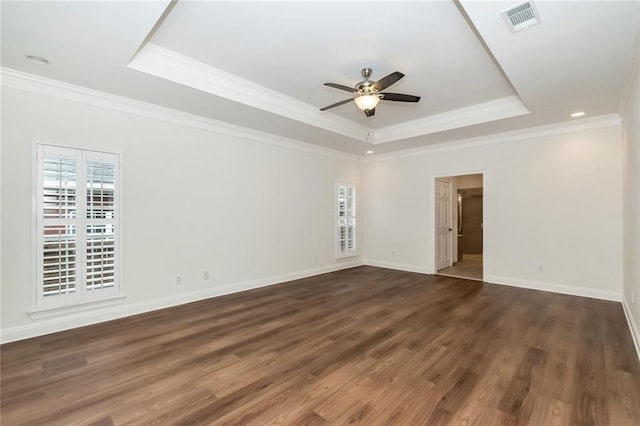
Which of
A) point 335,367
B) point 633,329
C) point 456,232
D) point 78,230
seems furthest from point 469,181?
point 78,230

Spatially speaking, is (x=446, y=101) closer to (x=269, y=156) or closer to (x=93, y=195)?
(x=269, y=156)

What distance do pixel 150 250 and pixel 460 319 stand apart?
4280 mm

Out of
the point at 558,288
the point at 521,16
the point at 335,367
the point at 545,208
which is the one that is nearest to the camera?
the point at 521,16

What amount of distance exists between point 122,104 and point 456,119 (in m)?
5.10

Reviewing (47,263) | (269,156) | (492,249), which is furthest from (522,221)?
(47,263)

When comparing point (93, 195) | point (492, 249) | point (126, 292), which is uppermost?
point (93, 195)

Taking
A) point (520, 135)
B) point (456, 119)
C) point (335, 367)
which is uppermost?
point (456, 119)

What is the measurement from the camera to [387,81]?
311 centimetres

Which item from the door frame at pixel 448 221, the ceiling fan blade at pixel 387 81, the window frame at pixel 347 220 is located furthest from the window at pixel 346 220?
the ceiling fan blade at pixel 387 81

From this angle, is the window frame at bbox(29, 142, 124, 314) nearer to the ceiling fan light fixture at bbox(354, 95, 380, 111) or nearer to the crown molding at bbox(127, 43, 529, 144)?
the crown molding at bbox(127, 43, 529, 144)

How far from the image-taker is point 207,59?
340 centimetres

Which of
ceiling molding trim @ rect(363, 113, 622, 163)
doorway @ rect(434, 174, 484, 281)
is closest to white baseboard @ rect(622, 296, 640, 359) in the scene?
doorway @ rect(434, 174, 484, 281)

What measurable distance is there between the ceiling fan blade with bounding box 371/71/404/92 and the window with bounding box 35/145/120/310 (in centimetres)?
341

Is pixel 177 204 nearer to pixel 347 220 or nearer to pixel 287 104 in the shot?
pixel 287 104
